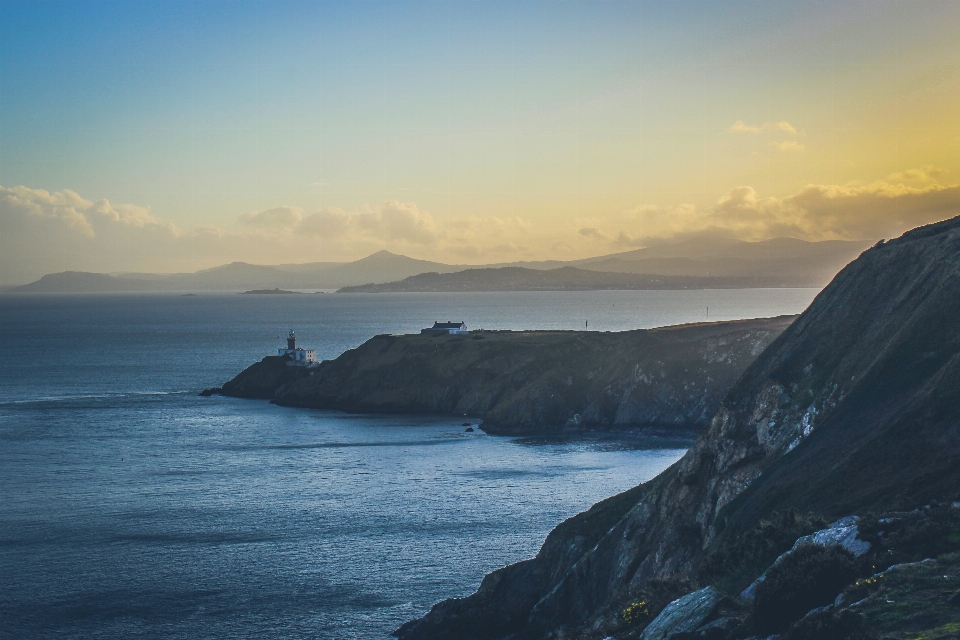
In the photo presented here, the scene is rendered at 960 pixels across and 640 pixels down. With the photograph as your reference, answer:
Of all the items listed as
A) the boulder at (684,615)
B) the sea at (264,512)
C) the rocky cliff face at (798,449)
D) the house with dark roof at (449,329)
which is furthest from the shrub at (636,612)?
the house with dark roof at (449,329)

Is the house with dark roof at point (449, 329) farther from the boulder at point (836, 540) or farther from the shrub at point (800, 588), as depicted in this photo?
the shrub at point (800, 588)

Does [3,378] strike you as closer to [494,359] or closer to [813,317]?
[494,359]

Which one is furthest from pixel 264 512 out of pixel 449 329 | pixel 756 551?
pixel 449 329

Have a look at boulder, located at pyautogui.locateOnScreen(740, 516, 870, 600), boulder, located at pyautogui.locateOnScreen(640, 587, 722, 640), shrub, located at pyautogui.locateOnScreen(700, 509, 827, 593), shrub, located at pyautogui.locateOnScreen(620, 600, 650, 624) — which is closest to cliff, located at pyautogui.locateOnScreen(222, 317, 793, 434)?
shrub, located at pyautogui.locateOnScreen(700, 509, 827, 593)

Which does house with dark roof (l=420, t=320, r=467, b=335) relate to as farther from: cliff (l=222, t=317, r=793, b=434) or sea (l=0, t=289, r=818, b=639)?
sea (l=0, t=289, r=818, b=639)

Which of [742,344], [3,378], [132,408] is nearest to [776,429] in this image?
Result: [742,344]

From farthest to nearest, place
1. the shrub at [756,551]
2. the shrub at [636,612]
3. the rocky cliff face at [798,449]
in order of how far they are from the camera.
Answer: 1. the rocky cliff face at [798,449]
2. the shrub at [636,612]
3. the shrub at [756,551]
